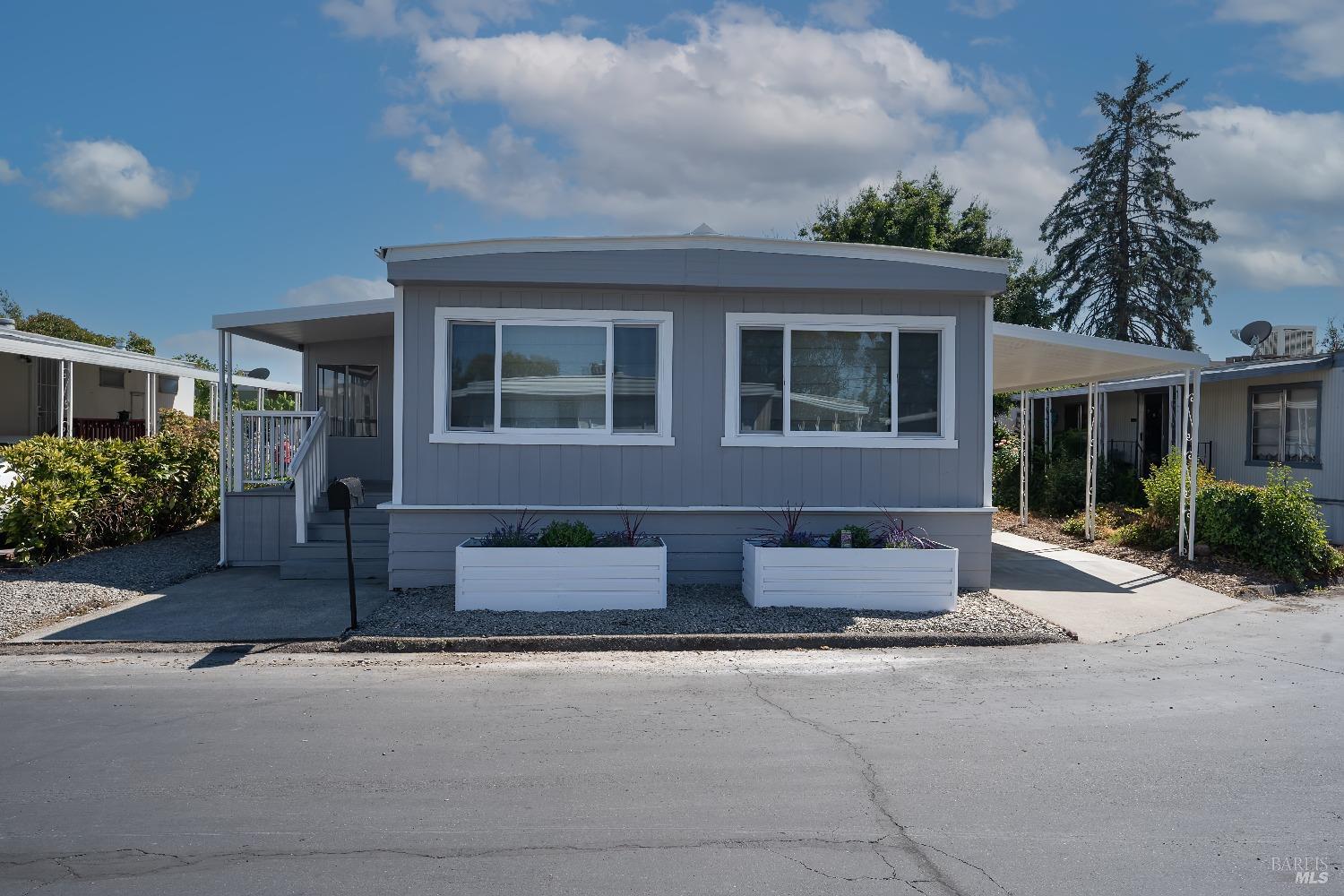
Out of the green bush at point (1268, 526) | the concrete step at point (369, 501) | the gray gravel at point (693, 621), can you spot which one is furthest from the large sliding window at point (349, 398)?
the green bush at point (1268, 526)

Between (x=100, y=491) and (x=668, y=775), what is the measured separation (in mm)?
10111

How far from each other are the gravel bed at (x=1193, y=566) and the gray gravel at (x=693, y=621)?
3.35 metres

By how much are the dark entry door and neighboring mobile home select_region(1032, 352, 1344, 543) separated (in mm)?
18

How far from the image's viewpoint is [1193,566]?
1128 centimetres

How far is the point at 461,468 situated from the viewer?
30.4 ft

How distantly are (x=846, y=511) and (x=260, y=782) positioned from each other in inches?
246

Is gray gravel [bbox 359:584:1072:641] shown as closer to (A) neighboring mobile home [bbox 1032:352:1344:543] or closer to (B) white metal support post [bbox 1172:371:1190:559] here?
(B) white metal support post [bbox 1172:371:1190:559]

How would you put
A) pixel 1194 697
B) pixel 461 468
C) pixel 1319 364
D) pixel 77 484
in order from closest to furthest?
pixel 1194 697 < pixel 461 468 < pixel 77 484 < pixel 1319 364

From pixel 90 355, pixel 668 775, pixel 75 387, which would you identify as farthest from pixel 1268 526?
pixel 75 387

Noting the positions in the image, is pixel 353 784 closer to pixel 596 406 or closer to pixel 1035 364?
pixel 596 406

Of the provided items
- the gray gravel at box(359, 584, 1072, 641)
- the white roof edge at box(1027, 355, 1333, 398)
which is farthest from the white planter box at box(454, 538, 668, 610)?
the white roof edge at box(1027, 355, 1333, 398)

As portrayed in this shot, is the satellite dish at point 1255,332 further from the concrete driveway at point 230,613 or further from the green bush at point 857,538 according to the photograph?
the concrete driveway at point 230,613

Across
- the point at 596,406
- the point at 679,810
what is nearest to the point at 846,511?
the point at 596,406

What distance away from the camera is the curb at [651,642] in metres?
7.41
